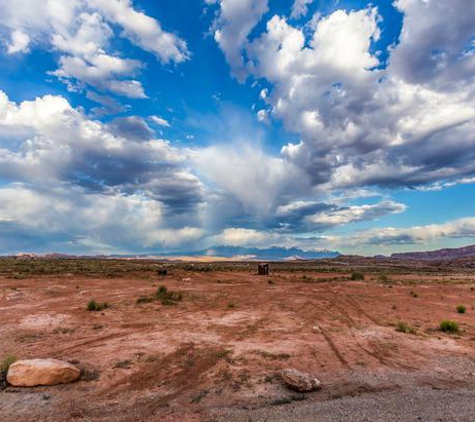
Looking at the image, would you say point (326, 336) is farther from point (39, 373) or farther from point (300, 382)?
point (39, 373)

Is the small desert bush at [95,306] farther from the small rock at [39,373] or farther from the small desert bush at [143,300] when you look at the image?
the small rock at [39,373]

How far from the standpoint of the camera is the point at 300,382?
27.9ft

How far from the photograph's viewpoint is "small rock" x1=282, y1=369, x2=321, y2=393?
8422 mm

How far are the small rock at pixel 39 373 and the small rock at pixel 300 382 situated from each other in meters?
6.26

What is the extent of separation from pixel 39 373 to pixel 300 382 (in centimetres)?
736

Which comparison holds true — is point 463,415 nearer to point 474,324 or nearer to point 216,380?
point 216,380

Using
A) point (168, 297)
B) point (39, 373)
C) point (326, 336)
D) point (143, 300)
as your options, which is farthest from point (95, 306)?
point (326, 336)

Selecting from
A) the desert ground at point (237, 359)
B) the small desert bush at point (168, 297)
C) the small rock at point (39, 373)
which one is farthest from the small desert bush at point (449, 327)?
the small rock at point (39, 373)

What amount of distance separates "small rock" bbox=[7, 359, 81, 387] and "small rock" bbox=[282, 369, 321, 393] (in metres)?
6.26

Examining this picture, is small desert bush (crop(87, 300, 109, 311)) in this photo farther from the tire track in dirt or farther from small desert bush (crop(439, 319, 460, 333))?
small desert bush (crop(439, 319, 460, 333))

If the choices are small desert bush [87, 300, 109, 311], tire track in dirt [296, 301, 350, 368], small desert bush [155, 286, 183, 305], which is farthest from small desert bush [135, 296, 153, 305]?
tire track in dirt [296, 301, 350, 368]

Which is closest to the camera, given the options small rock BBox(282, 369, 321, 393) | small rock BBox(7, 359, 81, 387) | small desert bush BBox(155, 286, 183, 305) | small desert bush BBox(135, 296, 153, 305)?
small rock BBox(282, 369, 321, 393)

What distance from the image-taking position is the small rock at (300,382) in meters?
8.42

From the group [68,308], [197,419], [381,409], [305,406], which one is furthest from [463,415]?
[68,308]
